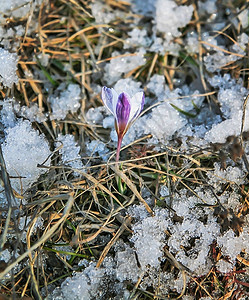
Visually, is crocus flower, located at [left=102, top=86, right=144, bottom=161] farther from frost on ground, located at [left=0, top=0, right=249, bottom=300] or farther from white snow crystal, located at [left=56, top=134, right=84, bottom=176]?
white snow crystal, located at [left=56, top=134, right=84, bottom=176]

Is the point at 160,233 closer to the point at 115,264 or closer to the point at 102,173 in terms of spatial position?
the point at 115,264

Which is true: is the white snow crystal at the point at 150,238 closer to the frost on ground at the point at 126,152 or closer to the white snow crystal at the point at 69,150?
the frost on ground at the point at 126,152

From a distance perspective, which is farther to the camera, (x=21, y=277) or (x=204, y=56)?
(x=204, y=56)

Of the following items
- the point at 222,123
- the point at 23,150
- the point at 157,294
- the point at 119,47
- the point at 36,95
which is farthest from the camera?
the point at 119,47

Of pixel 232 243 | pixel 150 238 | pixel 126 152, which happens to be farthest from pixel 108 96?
pixel 232 243

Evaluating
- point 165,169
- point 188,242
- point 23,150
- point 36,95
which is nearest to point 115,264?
point 188,242

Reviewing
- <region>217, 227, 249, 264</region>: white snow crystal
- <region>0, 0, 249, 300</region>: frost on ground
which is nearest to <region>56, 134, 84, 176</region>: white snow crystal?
<region>0, 0, 249, 300</region>: frost on ground

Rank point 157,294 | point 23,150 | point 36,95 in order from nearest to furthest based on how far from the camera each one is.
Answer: point 157,294 → point 23,150 → point 36,95
